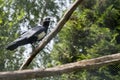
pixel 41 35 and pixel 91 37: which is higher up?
pixel 41 35

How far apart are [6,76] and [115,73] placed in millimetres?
3220

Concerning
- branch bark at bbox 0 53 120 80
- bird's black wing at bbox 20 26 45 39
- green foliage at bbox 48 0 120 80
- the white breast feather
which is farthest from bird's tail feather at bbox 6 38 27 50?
green foliage at bbox 48 0 120 80

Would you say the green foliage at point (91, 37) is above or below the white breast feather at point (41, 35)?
below

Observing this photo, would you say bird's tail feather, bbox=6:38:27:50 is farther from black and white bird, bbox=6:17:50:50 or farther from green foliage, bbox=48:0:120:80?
green foliage, bbox=48:0:120:80

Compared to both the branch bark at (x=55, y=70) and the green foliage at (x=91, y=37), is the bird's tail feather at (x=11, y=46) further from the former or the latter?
the green foliage at (x=91, y=37)

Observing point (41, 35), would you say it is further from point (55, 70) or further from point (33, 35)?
point (55, 70)

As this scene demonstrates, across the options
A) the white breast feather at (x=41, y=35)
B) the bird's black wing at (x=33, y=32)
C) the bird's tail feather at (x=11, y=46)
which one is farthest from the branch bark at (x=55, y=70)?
the white breast feather at (x=41, y=35)

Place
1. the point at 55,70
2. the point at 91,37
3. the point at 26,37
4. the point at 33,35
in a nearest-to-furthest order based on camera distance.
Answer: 1. the point at 55,70
2. the point at 26,37
3. the point at 33,35
4. the point at 91,37

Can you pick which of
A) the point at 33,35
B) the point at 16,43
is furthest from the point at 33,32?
the point at 16,43

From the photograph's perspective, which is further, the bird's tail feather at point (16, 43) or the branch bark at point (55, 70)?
the bird's tail feather at point (16, 43)

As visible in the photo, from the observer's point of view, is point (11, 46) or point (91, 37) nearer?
point (11, 46)

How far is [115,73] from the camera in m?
6.52

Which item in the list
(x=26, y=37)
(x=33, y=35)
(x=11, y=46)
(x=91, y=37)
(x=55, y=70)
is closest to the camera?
(x=55, y=70)

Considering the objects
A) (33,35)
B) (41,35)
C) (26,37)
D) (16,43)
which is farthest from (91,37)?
(16,43)
